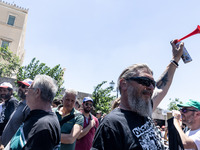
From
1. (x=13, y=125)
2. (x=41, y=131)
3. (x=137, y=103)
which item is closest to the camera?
(x=137, y=103)

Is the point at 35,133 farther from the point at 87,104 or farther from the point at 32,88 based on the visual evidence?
the point at 87,104

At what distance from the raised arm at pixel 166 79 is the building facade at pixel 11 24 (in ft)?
107

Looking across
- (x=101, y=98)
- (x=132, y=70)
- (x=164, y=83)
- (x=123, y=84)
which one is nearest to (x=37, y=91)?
(x=123, y=84)

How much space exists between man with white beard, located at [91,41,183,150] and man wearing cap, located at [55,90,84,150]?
5.39 ft

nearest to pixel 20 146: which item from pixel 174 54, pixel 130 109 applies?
pixel 130 109

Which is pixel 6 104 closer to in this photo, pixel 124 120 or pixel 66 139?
pixel 66 139

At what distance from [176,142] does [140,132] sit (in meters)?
0.64

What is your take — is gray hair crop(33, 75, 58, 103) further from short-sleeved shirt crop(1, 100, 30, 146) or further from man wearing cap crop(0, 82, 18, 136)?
man wearing cap crop(0, 82, 18, 136)

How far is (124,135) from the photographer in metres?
1.47

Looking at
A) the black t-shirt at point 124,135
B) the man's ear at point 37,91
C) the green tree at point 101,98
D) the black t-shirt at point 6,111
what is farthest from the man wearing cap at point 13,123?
the green tree at point 101,98

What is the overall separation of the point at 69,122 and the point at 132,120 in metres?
1.97

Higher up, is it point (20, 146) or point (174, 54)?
point (174, 54)

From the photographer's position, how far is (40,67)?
687 inches

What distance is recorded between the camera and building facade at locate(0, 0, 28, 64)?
31.4m
